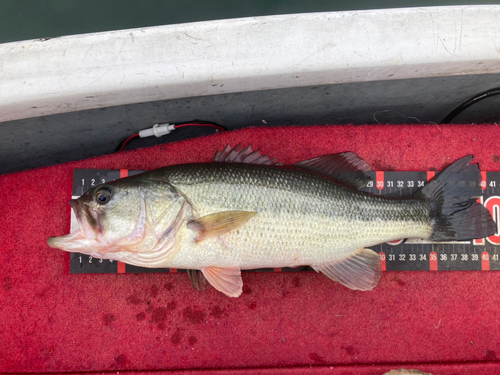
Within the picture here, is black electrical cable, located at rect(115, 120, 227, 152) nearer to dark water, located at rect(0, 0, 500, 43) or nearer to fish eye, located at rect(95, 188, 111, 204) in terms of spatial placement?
fish eye, located at rect(95, 188, 111, 204)

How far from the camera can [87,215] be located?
5.47ft

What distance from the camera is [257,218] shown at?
5.69 feet

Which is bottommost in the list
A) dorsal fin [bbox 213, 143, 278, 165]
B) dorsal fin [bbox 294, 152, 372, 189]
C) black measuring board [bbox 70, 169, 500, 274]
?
black measuring board [bbox 70, 169, 500, 274]

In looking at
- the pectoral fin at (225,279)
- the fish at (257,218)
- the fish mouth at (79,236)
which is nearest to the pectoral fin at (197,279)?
the fish at (257,218)

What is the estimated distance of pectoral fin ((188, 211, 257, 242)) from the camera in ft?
5.47

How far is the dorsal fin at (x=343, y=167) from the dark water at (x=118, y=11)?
133 cm

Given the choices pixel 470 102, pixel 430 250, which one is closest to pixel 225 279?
pixel 430 250

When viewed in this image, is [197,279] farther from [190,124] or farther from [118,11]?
[118,11]

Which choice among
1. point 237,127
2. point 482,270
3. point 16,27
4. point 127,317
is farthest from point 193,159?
point 482,270

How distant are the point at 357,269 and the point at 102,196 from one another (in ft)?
4.79

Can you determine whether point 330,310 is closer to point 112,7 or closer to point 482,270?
point 482,270

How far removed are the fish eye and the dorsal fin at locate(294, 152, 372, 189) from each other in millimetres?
1065

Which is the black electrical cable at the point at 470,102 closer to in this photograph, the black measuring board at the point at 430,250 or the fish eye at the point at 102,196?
the black measuring board at the point at 430,250

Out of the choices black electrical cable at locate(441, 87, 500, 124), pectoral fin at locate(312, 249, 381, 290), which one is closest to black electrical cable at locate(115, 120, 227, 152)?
pectoral fin at locate(312, 249, 381, 290)
